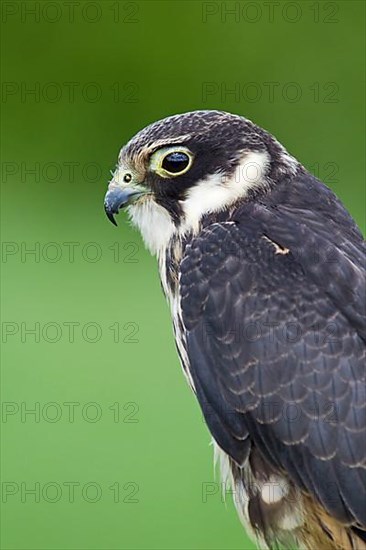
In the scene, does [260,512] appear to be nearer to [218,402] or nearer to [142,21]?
[218,402]

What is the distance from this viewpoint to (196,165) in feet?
11.3

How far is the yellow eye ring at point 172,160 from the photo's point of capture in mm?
3439

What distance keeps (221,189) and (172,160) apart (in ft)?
0.54

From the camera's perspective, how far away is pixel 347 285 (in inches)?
127

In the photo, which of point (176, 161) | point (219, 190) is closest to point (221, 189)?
point (219, 190)

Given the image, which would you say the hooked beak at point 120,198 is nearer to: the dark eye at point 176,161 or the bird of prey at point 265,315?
the bird of prey at point 265,315

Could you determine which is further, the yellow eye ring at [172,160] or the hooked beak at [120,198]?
the hooked beak at [120,198]

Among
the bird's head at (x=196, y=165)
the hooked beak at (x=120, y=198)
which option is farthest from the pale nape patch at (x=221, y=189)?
the hooked beak at (x=120, y=198)

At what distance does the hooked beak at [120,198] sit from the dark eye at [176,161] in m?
0.14

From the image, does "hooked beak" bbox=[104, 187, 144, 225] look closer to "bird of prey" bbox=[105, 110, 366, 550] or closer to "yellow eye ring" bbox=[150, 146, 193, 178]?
"bird of prey" bbox=[105, 110, 366, 550]

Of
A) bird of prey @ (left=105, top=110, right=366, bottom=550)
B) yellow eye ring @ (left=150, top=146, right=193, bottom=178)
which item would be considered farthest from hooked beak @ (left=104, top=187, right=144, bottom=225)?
yellow eye ring @ (left=150, top=146, right=193, bottom=178)

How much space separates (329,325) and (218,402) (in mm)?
373

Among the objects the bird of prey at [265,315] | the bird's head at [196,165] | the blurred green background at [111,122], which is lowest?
the bird of prey at [265,315]

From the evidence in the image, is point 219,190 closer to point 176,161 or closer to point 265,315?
point 176,161
